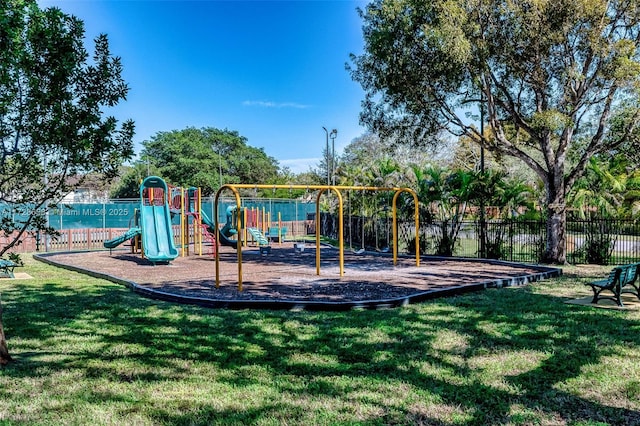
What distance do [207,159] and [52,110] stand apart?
2192 inches

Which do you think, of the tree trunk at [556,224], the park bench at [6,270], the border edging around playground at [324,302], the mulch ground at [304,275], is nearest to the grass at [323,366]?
the border edging around playground at [324,302]

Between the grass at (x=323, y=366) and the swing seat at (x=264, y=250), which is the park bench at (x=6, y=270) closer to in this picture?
the grass at (x=323, y=366)

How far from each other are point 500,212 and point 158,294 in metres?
14.1

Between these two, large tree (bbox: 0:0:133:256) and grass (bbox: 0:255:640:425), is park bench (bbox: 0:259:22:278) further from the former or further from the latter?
large tree (bbox: 0:0:133:256)

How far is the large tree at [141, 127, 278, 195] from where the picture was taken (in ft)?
188

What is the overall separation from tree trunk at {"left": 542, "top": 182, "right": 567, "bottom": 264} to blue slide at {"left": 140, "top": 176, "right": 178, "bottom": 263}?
12.2 metres

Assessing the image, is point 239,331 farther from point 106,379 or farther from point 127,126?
point 127,126

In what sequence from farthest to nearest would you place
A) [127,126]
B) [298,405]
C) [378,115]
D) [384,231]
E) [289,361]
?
[384,231]
[378,115]
[127,126]
[289,361]
[298,405]

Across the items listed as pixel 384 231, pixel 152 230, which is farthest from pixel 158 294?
pixel 384 231

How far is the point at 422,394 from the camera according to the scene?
→ 457 cm

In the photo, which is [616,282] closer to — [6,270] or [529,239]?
[529,239]

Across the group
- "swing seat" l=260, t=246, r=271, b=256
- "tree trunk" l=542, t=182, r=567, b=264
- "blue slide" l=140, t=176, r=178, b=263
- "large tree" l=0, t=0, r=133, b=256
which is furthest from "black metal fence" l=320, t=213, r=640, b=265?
"large tree" l=0, t=0, r=133, b=256

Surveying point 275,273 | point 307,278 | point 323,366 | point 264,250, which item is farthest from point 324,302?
point 264,250

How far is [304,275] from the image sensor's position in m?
13.0
